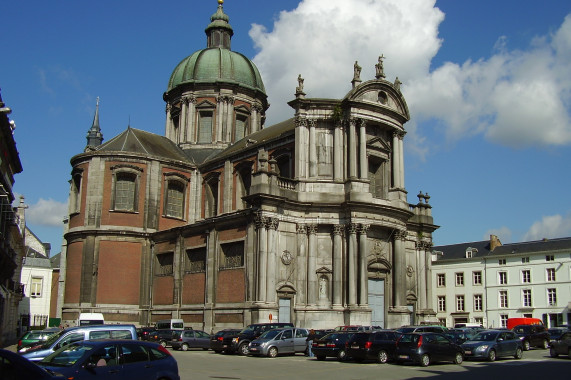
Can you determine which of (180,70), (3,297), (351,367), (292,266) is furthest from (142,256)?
(351,367)

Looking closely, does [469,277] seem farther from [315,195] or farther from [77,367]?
[77,367]

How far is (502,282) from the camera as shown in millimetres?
62188

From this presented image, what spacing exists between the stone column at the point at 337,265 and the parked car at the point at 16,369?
27.8 meters

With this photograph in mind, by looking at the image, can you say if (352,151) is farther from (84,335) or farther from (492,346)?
(84,335)

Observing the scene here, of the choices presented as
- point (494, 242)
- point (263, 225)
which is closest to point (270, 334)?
point (263, 225)

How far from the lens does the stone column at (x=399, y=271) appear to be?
38688 mm

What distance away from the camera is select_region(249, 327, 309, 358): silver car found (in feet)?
85.9

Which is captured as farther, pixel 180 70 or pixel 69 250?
pixel 180 70

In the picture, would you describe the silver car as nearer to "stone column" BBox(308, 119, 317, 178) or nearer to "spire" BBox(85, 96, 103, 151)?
"stone column" BBox(308, 119, 317, 178)

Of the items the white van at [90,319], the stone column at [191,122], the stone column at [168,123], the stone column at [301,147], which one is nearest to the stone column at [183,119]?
the stone column at [191,122]

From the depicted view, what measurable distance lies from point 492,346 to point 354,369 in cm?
713

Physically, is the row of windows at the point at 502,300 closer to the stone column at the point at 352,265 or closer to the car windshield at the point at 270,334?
the stone column at the point at 352,265

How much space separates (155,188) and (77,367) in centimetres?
3581

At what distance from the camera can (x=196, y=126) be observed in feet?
176
